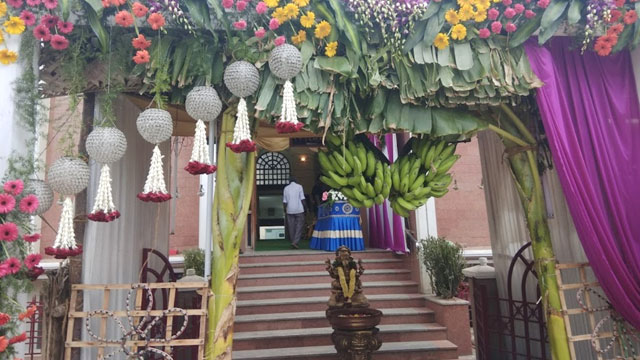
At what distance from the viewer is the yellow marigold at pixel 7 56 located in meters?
2.29

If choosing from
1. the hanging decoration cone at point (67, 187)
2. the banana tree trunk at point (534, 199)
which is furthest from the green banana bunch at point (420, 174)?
the hanging decoration cone at point (67, 187)

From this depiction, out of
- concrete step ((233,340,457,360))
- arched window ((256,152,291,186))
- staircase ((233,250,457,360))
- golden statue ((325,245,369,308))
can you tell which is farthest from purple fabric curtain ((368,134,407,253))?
arched window ((256,152,291,186))

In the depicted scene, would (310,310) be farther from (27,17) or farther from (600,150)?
(27,17)

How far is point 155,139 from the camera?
2.39 meters

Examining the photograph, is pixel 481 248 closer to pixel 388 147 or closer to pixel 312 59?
pixel 388 147

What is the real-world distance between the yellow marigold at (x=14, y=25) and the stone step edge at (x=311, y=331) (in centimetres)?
383

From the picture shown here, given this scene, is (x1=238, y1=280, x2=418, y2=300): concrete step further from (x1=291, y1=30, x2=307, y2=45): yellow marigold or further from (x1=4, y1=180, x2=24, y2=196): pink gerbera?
(x1=291, y1=30, x2=307, y2=45): yellow marigold

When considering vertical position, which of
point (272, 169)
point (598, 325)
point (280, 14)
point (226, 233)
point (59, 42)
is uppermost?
point (272, 169)

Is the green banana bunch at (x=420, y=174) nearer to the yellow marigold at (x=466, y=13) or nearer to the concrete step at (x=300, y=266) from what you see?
the yellow marigold at (x=466, y=13)

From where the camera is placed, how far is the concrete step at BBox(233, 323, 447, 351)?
16.0 feet

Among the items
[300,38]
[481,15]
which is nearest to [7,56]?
[300,38]

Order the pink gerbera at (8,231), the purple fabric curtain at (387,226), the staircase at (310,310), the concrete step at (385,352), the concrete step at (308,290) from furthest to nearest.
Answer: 1. the purple fabric curtain at (387,226)
2. the concrete step at (308,290)
3. the staircase at (310,310)
4. the concrete step at (385,352)
5. the pink gerbera at (8,231)

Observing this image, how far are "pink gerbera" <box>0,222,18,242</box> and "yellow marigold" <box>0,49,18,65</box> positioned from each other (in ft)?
3.11

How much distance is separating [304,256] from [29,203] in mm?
4997
